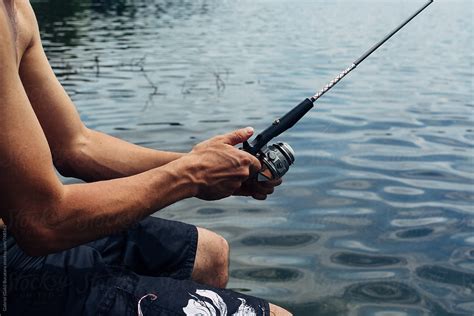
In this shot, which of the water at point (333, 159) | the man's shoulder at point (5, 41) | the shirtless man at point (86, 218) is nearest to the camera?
the man's shoulder at point (5, 41)

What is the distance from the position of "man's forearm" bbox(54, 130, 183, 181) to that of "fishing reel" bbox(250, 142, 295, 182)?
55cm

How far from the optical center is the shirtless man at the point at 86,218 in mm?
2504

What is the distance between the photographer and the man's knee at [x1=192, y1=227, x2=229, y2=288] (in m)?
3.57

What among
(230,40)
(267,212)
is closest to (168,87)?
(267,212)

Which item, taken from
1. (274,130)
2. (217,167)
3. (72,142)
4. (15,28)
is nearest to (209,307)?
(217,167)

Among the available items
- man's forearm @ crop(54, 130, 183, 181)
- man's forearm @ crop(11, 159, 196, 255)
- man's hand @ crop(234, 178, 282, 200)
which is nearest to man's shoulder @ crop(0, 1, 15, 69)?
man's forearm @ crop(11, 159, 196, 255)

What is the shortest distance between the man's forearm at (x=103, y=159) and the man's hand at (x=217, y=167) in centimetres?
72

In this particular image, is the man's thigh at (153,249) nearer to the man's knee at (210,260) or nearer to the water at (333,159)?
the man's knee at (210,260)

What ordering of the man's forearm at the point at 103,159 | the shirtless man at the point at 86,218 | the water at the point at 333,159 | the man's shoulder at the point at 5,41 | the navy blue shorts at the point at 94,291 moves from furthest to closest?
the water at the point at 333,159 → the man's forearm at the point at 103,159 → the navy blue shorts at the point at 94,291 → the shirtless man at the point at 86,218 → the man's shoulder at the point at 5,41

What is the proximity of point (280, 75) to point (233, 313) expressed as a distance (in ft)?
55.8

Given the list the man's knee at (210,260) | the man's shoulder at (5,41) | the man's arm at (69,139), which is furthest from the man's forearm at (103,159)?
the man's shoulder at (5,41)

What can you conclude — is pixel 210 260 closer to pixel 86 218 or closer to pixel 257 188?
pixel 257 188

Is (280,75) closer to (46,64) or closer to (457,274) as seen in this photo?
(457,274)

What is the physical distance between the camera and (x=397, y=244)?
19.8 feet
